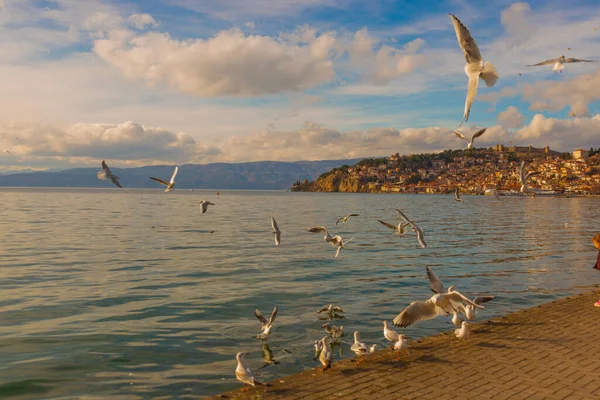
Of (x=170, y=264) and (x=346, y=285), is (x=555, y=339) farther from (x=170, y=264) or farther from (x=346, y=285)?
(x=170, y=264)

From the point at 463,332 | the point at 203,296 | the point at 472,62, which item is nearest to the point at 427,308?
the point at 463,332

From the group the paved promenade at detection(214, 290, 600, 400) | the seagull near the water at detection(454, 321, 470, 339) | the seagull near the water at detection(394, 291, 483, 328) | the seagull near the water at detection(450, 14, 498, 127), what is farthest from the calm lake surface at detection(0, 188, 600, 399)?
the seagull near the water at detection(450, 14, 498, 127)

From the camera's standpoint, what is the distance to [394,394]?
7301 millimetres

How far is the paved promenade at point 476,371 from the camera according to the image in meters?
7.29

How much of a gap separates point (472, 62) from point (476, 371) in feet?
16.5

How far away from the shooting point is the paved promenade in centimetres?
729

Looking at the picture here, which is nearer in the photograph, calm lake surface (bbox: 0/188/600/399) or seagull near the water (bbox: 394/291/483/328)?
seagull near the water (bbox: 394/291/483/328)

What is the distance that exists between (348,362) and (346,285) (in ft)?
31.1

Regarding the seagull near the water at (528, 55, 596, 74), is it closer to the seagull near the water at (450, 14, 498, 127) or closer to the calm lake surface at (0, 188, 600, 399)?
the seagull near the water at (450, 14, 498, 127)

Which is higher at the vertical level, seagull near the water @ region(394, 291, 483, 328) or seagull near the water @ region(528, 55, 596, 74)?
seagull near the water @ region(528, 55, 596, 74)

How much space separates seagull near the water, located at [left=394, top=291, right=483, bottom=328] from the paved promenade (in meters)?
0.79

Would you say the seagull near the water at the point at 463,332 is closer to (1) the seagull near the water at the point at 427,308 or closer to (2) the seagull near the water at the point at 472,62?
(1) the seagull near the water at the point at 427,308

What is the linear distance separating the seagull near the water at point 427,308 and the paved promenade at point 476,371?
0.79m

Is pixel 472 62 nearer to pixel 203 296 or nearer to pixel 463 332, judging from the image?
pixel 463 332
